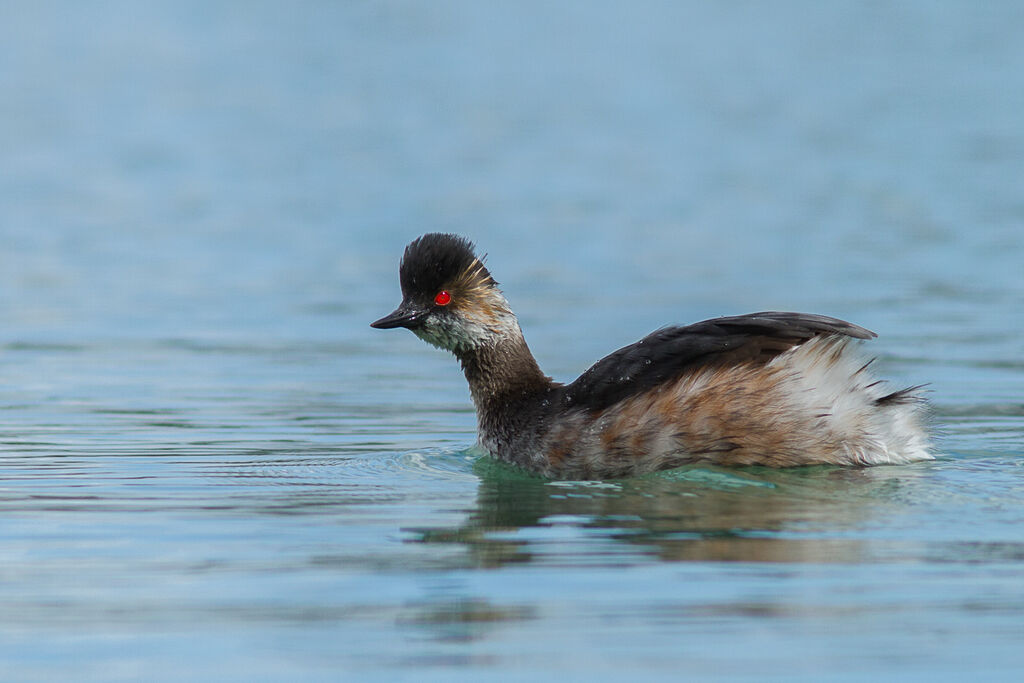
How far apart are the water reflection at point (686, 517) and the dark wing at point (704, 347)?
0.52 metres

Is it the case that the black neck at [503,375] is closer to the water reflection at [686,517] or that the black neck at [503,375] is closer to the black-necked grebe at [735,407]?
the black-necked grebe at [735,407]

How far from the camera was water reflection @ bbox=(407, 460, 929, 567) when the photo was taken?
6723 millimetres

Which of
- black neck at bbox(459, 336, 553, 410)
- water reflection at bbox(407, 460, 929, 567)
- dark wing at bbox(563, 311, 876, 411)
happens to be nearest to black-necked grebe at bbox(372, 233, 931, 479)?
dark wing at bbox(563, 311, 876, 411)

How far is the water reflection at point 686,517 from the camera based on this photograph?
672cm

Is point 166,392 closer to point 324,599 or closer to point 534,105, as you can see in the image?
point 324,599

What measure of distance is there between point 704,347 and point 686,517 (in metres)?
1.44

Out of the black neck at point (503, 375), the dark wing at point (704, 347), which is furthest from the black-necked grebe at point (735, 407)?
the black neck at point (503, 375)

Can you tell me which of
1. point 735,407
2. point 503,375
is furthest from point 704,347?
point 503,375

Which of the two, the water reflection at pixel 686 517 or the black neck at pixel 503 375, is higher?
the black neck at pixel 503 375

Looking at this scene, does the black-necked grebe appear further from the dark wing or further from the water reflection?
the water reflection

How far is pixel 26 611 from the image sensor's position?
607cm

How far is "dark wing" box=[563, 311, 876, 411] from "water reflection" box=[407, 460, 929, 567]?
20.7 inches

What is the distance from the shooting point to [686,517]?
7.55 meters

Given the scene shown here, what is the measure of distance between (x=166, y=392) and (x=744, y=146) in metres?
22.4
